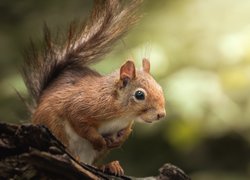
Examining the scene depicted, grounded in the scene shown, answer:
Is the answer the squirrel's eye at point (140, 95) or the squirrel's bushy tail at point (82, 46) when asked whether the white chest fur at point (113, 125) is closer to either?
the squirrel's eye at point (140, 95)

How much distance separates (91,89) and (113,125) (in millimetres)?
194

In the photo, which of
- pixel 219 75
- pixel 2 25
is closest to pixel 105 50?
pixel 219 75

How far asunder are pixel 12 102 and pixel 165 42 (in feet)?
3.14

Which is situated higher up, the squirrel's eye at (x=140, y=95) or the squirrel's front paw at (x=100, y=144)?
the squirrel's eye at (x=140, y=95)

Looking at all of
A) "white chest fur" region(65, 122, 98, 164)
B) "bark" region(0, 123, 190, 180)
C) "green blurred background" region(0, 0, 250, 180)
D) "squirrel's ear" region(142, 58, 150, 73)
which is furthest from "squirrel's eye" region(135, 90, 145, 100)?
"bark" region(0, 123, 190, 180)

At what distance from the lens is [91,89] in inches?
120

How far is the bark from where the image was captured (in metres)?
2.33

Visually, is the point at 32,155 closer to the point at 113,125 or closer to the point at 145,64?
the point at 113,125

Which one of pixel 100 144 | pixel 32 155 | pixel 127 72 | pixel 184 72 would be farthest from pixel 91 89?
pixel 184 72

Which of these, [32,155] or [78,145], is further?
[78,145]

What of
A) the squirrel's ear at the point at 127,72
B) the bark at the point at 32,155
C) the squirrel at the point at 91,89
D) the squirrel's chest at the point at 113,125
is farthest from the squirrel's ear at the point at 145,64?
the bark at the point at 32,155

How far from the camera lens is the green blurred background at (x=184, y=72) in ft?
13.4

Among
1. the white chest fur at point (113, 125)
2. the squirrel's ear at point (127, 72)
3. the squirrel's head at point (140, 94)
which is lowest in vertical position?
the white chest fur at point (113, 125)

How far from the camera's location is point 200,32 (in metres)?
4.65
